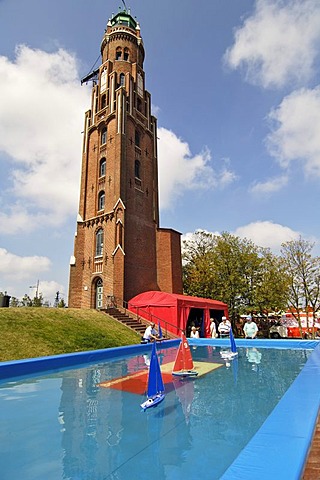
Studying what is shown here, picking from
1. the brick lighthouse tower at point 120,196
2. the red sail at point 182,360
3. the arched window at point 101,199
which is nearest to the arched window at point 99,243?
the brick lighthouse tower at point 120,196

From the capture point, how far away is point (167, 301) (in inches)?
882

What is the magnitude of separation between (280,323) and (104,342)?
25.2 meters

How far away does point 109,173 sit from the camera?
29250 millimetres

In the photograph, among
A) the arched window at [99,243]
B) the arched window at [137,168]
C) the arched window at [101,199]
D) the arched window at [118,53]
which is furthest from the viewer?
the arched window at [118,53]

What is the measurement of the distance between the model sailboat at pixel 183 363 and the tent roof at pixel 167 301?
11653 millimetres

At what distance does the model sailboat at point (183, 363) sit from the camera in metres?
9.73

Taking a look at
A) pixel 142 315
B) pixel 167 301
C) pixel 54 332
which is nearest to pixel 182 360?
pixel 54 332

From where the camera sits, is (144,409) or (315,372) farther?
(315,372)

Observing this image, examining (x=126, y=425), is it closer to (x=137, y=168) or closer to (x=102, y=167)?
(x=137, y=168)

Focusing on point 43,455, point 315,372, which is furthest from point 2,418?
point 315,372

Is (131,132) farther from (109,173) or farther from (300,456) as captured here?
(300,456)

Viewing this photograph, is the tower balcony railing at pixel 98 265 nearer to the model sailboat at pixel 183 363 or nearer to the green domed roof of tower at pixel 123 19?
the model sailboat at pixel 183 363

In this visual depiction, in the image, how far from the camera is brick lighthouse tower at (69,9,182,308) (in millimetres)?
26812

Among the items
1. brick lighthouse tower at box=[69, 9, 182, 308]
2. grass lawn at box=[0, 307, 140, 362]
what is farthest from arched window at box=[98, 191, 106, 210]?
grass lawn at box=[0, 307, 140, 362]
